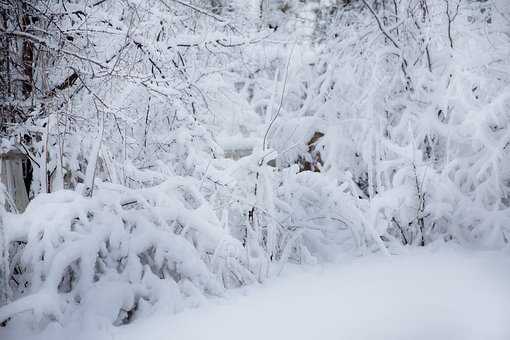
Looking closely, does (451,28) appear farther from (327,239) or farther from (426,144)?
(327,239)

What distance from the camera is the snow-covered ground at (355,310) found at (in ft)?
7.73

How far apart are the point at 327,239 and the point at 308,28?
3955 millimetres

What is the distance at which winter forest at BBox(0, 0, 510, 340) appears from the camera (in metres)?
2.62

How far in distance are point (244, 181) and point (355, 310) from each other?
1636 mm

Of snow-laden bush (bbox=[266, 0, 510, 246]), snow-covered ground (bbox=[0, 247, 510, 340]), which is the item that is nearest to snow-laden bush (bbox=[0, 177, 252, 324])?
snow-covered ground (bbox=[0, 247, 510, 340])

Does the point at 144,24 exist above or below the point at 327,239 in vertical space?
above

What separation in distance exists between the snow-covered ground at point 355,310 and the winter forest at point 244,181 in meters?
0.01

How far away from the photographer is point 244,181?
13.0 feet

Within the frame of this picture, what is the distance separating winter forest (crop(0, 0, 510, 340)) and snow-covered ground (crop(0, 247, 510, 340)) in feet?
0.05

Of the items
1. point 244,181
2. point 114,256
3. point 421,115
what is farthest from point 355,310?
point 421,115

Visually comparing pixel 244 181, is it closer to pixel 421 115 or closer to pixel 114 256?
pixel 114 256

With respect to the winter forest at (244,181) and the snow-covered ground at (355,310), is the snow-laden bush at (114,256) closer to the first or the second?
the winter forest at (244,181)

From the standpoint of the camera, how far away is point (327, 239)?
14.3 ft

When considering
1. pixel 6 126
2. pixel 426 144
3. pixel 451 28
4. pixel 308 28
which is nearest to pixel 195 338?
pixel 6 126
